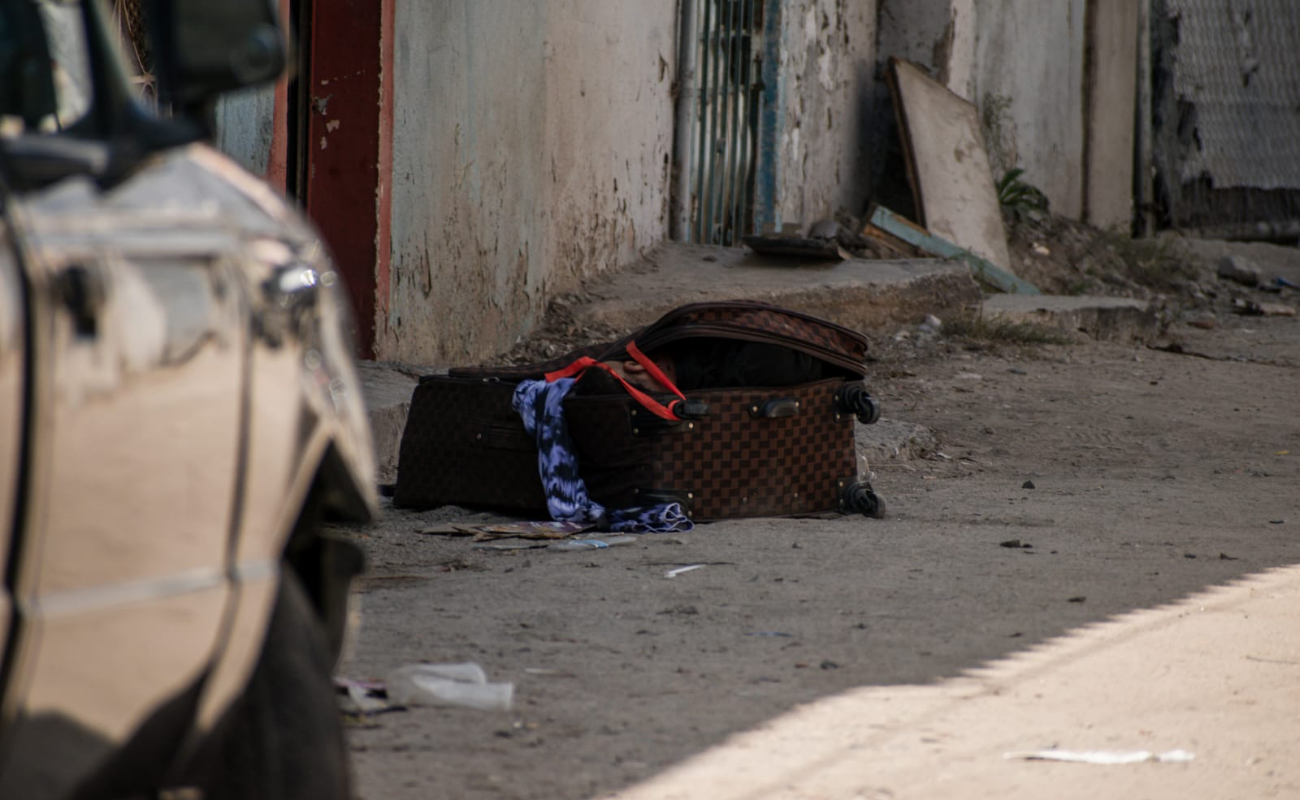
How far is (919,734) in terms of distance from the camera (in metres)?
2.36

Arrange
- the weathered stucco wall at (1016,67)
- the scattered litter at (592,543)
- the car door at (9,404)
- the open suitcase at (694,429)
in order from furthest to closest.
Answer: the weathered stucco wall at (1016,67)
the open suitcase at (694,429)
the scattered litter at (592,543)
the car door at (9,404)

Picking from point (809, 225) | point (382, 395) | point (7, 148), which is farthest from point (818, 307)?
point (7, 148)

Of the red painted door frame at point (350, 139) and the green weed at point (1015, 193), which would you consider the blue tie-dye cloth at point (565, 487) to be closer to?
the red painted door frame at point (350, 139)

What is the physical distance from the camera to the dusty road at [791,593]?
2311mm

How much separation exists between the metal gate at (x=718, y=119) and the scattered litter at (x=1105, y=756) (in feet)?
21.6

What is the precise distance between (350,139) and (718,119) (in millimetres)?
3801

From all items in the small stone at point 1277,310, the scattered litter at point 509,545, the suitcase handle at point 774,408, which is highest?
the suitcase handle at point 774,408

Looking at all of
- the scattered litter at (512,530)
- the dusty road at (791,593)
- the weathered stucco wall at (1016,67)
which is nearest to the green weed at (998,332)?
the dusty road at (791,593)

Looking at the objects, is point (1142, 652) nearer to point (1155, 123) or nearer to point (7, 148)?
point (7, 148)

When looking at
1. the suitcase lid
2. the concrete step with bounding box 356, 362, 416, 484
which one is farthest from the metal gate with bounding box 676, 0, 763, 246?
the suitcase lid

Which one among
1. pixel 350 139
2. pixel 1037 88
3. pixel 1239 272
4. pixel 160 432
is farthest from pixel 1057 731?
pixel 1239 272

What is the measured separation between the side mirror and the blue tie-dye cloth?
110 inches

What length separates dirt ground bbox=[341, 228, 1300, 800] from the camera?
7.63ft

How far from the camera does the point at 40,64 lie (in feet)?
5.06
